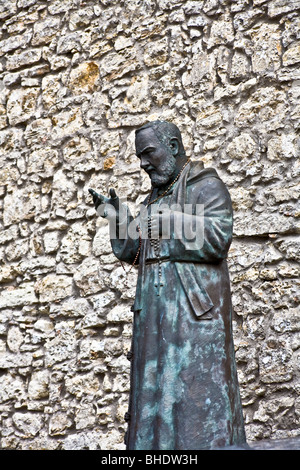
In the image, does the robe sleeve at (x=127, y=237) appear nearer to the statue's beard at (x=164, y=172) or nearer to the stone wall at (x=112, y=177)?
the statue's beard at (x=164, y=172)

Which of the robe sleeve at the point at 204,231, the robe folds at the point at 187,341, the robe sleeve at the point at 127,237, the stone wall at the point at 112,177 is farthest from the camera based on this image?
the stone wall at the point at 112,177

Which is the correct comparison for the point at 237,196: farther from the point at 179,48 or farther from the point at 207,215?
the point at 207,215

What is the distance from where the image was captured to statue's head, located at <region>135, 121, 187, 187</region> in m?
4.16

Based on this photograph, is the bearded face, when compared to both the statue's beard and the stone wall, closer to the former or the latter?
the statue's beard

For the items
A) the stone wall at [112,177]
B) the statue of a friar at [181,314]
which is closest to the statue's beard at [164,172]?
the statue of a friar at [181,314]

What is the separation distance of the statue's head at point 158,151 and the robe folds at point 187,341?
0.39 ft

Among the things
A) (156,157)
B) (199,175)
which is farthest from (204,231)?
(156,157)

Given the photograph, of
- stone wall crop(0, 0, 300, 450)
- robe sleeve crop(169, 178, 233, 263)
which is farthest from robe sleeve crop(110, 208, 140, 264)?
stone wall crop(0, 0, 300, 450)

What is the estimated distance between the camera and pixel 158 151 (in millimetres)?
4164

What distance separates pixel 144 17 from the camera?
24.1 feet

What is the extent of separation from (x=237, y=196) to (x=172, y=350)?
2733mm

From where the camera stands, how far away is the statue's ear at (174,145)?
4.22 m

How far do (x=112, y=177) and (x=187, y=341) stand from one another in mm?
3526
